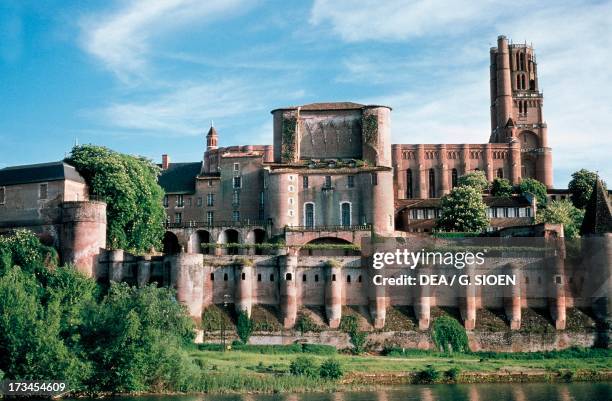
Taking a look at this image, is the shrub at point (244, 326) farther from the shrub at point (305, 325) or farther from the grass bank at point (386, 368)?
the shrub at point (305, 325)

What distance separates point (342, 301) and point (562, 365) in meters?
14.7

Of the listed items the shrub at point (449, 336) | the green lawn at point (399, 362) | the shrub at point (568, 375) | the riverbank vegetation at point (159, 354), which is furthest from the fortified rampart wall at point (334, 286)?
the shrub at point (568, 375)

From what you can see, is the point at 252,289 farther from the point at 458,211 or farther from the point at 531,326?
the point at 458,211

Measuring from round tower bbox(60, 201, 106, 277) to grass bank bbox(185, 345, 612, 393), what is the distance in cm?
1036

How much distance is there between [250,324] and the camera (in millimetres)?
65562

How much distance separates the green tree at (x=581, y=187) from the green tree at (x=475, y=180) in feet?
30.2

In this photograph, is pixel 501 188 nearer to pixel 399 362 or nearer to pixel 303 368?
pixel 399 362

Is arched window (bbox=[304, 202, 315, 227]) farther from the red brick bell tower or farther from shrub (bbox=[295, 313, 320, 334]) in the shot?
the red brick bell tower

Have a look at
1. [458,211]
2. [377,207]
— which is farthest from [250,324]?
[458,211]

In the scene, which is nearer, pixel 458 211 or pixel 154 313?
pixel 154 313

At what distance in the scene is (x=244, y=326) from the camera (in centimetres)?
6531

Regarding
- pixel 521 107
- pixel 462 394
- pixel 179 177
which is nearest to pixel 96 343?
pixel 462 394

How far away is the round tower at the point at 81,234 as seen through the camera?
66.7 m

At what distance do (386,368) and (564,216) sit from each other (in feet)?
112
